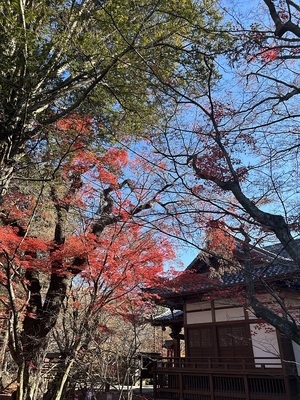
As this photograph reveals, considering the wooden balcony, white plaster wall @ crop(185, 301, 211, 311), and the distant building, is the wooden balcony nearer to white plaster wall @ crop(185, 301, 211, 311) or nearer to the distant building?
the distant building

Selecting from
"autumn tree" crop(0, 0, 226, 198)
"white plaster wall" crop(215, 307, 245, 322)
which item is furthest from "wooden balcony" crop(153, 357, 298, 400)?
"autumn tree" crop(0, 0, 226, 198)

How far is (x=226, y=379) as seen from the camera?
10648mm

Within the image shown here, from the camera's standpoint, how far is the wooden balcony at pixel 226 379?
9391 mm

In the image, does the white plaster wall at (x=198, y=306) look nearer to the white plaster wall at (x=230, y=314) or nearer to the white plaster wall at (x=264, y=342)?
the white plaster wall at (x=230, y=314)

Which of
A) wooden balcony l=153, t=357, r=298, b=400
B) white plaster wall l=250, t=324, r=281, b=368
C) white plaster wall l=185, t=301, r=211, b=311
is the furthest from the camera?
white plaster wall l=185, t=301, r=211, b=311

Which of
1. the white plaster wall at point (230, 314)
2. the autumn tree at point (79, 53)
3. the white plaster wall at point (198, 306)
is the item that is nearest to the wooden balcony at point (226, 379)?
the white plaster wall at point (230, 314)

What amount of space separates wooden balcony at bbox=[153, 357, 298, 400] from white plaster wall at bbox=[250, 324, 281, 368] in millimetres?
59

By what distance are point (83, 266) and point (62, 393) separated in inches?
126

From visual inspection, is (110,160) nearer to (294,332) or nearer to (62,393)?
(62,393)

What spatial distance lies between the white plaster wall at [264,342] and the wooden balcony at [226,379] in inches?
2.3

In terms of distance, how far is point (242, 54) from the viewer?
5.10m

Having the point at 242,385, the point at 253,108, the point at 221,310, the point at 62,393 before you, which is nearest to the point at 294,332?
the point at 253,108

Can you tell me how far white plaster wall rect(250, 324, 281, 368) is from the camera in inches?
406

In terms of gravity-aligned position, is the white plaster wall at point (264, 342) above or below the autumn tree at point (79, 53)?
below
